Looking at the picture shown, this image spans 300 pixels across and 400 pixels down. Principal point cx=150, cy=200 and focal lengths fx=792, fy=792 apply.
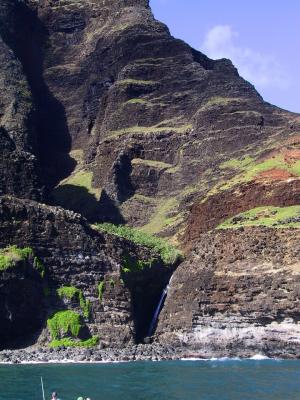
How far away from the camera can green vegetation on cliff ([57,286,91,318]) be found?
276 feet

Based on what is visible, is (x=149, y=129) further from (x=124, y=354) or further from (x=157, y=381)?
(x=157, y=381)

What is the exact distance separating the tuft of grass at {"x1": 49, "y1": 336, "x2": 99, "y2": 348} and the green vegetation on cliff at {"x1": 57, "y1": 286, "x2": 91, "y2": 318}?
10.3 feet

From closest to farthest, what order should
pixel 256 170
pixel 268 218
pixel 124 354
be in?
pixel 124 354, pixel 268 218, pixel 256 170

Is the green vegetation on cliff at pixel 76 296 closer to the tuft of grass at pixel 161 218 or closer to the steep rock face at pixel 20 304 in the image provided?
the steep rock face at pixel 20 304

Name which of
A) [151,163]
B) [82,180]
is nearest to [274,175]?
[151,163]

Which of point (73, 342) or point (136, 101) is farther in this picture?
point (136, 101)

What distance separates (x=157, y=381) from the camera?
2218 inches

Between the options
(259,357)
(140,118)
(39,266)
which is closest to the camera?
(259,357)

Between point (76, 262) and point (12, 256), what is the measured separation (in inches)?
300

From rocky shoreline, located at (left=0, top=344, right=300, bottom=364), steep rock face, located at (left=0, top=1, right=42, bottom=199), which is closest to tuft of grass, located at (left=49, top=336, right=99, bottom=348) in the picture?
rocky shoreline, located at (left=0, top=344, right=300, bottom=364)

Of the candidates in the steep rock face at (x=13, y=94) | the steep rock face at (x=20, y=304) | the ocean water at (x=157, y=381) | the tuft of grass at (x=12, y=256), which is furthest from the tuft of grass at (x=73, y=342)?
the steep rock face at (x=13, y=94)

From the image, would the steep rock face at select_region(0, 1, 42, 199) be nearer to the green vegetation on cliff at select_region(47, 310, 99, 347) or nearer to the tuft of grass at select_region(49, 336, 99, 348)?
the green vegetation on cliff at select_region(47, 310, 99, 347)

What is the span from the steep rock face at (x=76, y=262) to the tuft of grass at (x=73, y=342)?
126 centimetres

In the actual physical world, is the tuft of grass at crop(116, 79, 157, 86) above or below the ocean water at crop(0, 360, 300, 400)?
above
